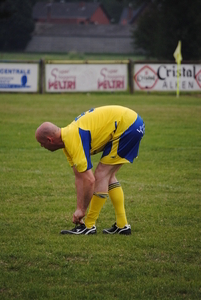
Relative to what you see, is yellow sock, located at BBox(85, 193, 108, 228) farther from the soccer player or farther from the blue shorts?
the blue shorts

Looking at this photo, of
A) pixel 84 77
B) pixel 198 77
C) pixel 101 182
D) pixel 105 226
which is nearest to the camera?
pixel 101 182

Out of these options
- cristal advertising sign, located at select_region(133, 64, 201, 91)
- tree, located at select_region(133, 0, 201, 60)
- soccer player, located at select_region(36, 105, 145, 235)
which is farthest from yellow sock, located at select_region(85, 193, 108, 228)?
tree, located at select_region(133, 0, 201, 60)

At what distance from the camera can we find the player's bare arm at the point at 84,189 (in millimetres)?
5906

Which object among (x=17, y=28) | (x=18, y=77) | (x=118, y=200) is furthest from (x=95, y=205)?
(x=17, y=28)

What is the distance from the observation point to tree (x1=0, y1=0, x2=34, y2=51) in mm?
71000

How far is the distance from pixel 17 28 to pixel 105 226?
232 ft

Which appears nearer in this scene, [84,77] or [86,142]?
[86,142]

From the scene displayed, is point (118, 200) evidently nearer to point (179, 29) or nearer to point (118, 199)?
point (118, 199)

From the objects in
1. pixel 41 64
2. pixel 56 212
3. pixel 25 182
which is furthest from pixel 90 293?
pixel 41 64

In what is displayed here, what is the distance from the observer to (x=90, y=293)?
15.3 ft

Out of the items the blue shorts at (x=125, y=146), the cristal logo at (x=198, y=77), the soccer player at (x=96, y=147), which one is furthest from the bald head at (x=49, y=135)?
the cristal logo at (x=198, y=77)

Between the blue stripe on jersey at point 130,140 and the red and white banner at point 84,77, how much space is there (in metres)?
19.9

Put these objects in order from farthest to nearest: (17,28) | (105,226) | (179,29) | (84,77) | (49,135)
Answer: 1. (17,28)
2. (179,29)
3. (84,77)
4. (105,226)
5. (49,135)

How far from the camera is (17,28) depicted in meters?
74.9
